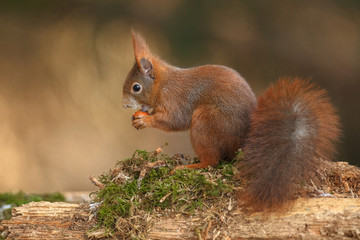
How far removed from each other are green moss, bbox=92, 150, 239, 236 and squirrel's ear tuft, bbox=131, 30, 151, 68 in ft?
1.86

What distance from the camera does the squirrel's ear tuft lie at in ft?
7.26

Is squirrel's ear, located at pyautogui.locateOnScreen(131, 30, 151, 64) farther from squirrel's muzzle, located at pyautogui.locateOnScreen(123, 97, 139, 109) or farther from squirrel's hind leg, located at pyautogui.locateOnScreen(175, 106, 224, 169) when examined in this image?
squirrel's hind leg, located at pyautogui.locateOnScreen(175, 106, 224, 169)

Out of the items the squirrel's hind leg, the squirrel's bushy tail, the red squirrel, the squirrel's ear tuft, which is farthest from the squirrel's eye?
the squirrel's bushy tail

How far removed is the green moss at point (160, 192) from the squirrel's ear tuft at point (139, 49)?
1.86 ft

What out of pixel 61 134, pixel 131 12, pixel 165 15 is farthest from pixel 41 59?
pixel 165 15

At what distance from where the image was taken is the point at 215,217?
180 centimetres

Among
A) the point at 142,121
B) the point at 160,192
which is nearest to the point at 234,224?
the point at 160,192

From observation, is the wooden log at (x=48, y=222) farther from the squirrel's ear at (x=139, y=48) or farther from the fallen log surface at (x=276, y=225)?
the squirrel's ear at (x=139, y=48)

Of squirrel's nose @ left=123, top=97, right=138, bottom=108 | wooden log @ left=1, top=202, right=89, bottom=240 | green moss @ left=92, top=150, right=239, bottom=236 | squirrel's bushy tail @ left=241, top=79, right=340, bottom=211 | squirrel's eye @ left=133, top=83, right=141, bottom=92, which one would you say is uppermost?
squirrel's eye @ left=133, top=83, right=141, bottom=92

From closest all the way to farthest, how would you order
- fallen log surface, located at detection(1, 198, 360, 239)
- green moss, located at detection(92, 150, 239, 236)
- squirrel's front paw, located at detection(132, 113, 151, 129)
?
fallen log surface, located at detection(1, 198, 360, 239)
green moss, located at detection(92, 150, 239, 236)
squirrel's front paw, located at detection(132, 113, 151, 129)

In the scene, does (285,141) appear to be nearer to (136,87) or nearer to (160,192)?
(160,192)

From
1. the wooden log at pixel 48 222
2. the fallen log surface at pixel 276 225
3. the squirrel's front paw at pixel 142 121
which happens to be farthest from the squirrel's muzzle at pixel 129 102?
the fallen log surface at pixel 276 225

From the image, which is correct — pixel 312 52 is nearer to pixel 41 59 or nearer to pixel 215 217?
pixel 215 217

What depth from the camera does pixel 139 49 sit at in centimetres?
224
